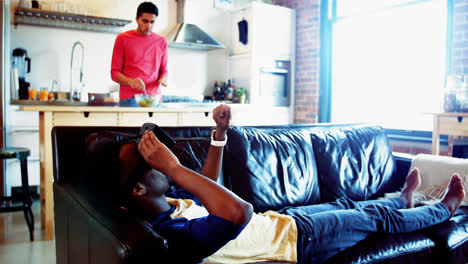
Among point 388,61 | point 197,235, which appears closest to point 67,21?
point 388,61

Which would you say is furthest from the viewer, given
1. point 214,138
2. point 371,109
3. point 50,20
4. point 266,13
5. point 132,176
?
point 266,13

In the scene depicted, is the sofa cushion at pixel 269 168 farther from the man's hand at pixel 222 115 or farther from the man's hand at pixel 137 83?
the man's hand at pixel 137 83

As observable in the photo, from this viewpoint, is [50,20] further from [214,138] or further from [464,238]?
[464,238]

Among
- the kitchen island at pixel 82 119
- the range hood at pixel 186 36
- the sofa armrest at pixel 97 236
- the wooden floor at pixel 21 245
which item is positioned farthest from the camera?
the range hood at pixel 186 36

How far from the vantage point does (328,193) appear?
7.82ft

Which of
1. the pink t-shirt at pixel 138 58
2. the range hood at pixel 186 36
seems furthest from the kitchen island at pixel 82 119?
the range hood at pixel 186 36

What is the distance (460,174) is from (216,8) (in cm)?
440

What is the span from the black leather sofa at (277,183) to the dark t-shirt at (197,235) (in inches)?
4.3

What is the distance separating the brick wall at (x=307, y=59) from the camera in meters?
5.64

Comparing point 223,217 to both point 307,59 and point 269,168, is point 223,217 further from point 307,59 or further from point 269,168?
point 307,59

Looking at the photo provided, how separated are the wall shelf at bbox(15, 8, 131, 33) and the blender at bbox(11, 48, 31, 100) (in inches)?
13.8

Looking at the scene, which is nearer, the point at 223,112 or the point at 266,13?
the point at 223,112

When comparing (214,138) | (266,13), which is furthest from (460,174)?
(266,13)

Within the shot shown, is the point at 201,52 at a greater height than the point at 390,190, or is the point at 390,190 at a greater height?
the point at 201,52
